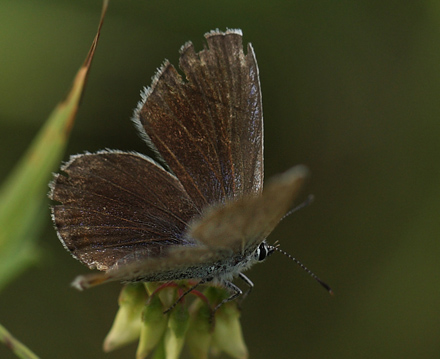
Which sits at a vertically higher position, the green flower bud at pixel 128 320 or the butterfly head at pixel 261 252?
the green flower bud at pixel 128 320

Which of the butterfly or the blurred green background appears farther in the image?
the blurred green background

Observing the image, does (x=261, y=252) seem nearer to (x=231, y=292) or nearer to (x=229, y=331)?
(x=231, y=292)

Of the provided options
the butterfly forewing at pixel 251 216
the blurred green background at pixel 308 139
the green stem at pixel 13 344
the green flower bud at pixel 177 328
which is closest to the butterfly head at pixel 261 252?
the butterfly forewing at pixel 251 216

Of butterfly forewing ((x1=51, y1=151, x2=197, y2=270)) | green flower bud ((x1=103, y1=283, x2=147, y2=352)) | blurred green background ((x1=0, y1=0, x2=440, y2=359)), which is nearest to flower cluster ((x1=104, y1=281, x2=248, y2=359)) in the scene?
green flower bud ((x1=103, y1=283, x2=147, y2=352))

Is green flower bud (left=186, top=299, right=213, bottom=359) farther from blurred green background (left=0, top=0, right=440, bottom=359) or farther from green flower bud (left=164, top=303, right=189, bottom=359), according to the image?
blurred green background (left=0, top=0, right=440, bottom=359)

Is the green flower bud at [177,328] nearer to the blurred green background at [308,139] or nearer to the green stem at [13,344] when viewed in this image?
the green stem at [13,344]

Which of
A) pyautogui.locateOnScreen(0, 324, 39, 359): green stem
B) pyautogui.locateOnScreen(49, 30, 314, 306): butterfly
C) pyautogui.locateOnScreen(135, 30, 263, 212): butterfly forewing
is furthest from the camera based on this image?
pyautogui.locateOnScreen(135, 30, 263, 212): butterfly forewing

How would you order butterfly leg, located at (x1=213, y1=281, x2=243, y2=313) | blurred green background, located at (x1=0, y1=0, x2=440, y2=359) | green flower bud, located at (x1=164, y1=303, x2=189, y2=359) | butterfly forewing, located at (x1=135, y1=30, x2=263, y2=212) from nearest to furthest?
green flower bud, located at (x1=164, y1=303, x2=189, y2=359) < butterfly leg, located at (x1=213, y1=281, x2=243, y2=313) < butterfly forewing, located at (x1=135, y1=30, x2=263, y2=212) < blurred green background, located at (x1=0, y1=0, x2=440, y2=359)
